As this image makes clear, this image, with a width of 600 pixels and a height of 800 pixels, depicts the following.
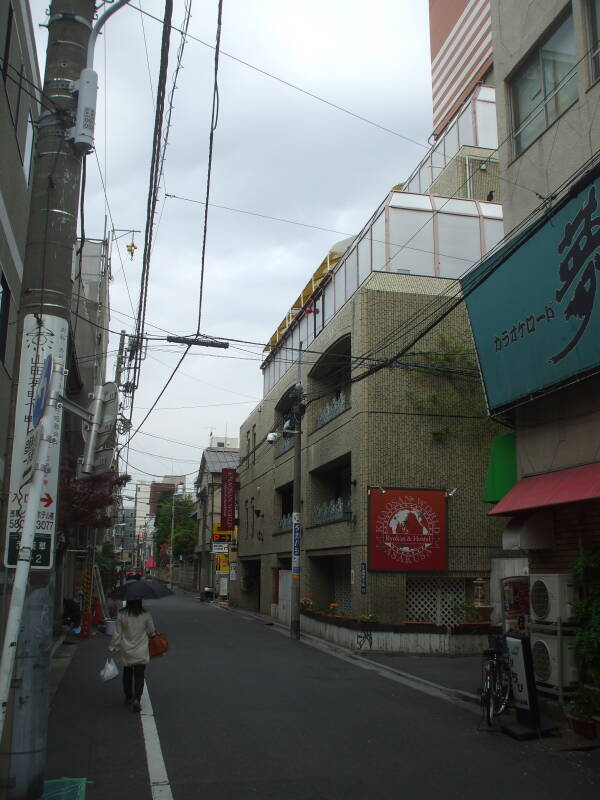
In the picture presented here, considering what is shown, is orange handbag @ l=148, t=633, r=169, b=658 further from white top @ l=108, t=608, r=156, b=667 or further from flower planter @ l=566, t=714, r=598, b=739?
flower planter @ l=566, t=714, r=598, b=739

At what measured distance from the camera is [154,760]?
25.6 ft

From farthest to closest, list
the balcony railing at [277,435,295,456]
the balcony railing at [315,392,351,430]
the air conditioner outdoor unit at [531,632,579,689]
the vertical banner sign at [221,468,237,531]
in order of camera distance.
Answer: the vertical banner sign at [221,468,237,531]
the balcony railing at [277,435,295,456]
the balcony railing at [315,392,351,430]
the air conditioner outdoor unit at [531,632,579,689]

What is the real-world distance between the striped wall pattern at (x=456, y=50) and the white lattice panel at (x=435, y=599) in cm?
2034

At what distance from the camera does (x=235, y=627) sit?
27.8 m

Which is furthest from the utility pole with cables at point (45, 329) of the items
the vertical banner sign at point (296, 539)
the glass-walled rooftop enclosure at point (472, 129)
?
the glass-walled rooftop enclosure at point (472, 129)

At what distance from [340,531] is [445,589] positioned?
142 inches

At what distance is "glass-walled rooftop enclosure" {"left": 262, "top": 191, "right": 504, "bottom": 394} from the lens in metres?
22.6

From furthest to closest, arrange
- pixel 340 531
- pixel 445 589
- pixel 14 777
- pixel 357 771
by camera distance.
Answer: pixel 340 531, pixel 445 589, pixel 357 771, pixel 14 777

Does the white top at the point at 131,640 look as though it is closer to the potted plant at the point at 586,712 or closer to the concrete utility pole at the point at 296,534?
Result: the potted plant at the point at 586,712

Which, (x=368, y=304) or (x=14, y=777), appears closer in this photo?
(x=14, y=777)

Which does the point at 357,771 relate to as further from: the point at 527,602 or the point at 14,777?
the point at 527,602

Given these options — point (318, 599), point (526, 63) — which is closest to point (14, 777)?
point (526, 63)

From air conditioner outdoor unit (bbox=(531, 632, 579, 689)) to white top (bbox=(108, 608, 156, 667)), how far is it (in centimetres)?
539

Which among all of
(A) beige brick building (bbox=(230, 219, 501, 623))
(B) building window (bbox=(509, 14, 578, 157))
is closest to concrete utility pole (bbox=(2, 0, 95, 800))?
(B) building window (bbox=(509, 14, 578, 157))
